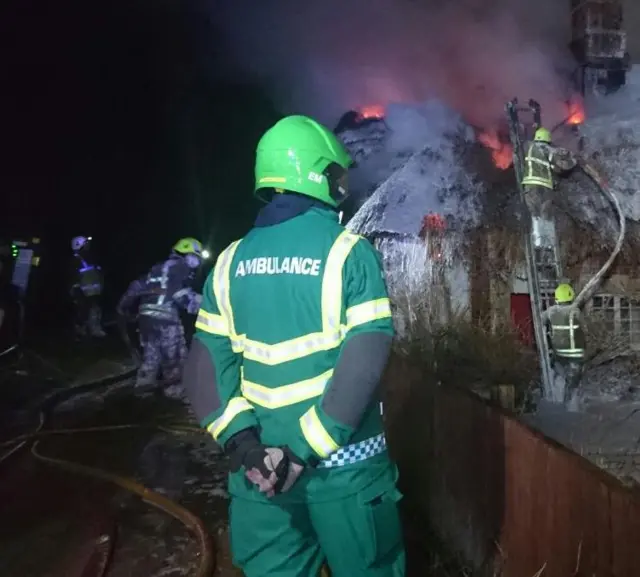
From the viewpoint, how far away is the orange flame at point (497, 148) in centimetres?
1305

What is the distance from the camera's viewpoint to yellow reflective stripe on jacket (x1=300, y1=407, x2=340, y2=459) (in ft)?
6.29

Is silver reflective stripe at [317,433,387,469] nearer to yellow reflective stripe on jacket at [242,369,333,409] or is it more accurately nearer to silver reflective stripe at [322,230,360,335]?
yellow reflective stripe on jacket at [242,369,333,409]

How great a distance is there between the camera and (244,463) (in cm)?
201

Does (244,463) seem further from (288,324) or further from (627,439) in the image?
(627,439)

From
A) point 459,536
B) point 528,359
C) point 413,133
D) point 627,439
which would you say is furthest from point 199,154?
point 459,536

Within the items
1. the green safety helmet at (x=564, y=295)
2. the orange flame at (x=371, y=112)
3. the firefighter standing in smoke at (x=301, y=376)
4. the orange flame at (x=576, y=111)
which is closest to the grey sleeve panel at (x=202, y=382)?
the firefighter standing in smoke at (x=301, y=376)

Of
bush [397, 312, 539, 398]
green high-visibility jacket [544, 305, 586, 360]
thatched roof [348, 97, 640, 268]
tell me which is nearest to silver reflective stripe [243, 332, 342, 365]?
bush [397, 312, 539, 398]

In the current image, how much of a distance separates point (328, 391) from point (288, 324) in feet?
Answer: 0.86

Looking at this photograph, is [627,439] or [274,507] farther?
[627,439]

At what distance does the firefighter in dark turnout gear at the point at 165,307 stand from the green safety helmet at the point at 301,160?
19.5 feet

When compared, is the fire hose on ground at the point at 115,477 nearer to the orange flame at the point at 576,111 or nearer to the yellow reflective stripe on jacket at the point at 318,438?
the yellow reflective stripe on jacket at the point at 318,438

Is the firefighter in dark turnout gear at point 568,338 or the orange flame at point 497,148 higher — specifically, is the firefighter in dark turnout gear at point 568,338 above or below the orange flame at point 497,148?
below

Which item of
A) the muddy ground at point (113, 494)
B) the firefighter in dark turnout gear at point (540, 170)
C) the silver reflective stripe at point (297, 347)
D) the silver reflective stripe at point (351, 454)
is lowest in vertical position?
the muddy ground at point (113, 494)

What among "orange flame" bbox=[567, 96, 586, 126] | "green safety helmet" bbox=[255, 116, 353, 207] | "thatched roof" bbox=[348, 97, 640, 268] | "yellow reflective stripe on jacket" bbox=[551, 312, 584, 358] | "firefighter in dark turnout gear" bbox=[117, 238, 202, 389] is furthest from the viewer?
"orange flame" bbox=[567, 96, 586, 126]
